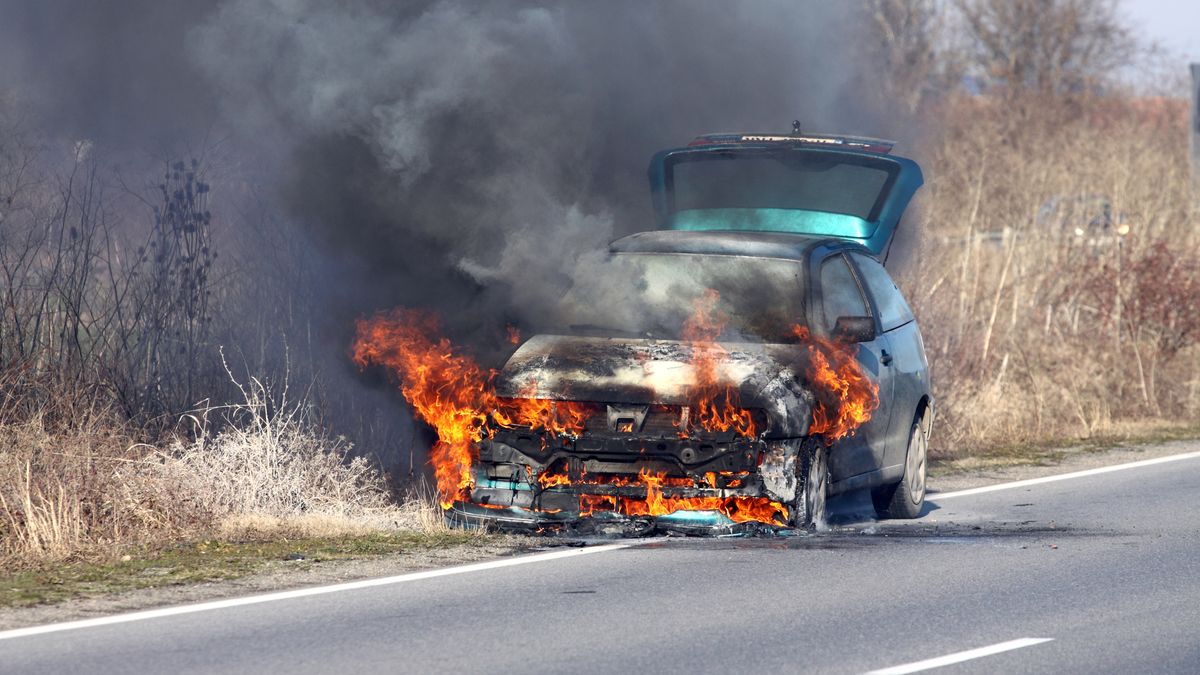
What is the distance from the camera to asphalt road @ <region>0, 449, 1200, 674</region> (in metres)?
6.93

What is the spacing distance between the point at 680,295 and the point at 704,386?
123cm

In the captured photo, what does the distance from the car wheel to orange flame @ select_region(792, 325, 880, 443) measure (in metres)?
0.11

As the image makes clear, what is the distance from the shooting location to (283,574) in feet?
29.1

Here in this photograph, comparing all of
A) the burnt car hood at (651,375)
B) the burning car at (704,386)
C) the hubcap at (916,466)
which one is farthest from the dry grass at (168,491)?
the hubcap at (916,466)

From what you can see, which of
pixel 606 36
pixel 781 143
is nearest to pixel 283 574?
pixel 781 143

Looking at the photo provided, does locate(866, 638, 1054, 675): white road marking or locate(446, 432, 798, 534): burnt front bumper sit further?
locate(446, 432, 798, 534): burnt front bumper

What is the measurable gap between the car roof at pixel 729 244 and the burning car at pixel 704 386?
17 mm

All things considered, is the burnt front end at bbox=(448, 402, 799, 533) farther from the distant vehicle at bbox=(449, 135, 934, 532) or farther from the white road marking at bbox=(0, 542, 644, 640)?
the white road marking at bbox=(0, 542, 644, 640)

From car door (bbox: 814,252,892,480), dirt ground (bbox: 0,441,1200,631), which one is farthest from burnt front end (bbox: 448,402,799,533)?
car door (bbox: 814,252,892,480)

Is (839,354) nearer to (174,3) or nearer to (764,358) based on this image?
(764,358)

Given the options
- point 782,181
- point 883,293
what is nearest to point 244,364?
point 782,181

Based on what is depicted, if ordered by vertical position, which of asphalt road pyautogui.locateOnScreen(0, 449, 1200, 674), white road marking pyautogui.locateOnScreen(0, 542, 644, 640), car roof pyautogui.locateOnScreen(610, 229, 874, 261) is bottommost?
asphalt road pyautogui.locateOnScreen(0, 449, 1200, 674)

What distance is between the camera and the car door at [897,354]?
1110 cm

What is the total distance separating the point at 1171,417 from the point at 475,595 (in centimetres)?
1302
